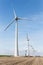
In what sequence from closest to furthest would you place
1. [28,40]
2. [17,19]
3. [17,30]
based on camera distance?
[17,30] < [17,19] < [28,40]

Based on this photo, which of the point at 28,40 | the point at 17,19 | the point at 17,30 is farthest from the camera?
the point at 28,40

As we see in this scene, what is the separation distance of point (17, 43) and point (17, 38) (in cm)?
192

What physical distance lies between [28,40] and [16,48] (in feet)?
142

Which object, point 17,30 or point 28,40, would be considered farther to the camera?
point 28,40

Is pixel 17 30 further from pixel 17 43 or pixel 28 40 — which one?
pixel 28 40

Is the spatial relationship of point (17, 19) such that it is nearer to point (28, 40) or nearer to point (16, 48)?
point (16, 48)

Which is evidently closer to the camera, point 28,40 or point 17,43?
point 17,43

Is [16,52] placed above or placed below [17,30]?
below

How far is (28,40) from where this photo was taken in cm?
11788

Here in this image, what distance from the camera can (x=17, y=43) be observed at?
74.1 metres

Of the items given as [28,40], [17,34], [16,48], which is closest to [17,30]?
[17,34]

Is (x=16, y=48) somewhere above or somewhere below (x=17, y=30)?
below

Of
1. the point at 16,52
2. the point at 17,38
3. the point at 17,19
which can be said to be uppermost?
the point at 17,19

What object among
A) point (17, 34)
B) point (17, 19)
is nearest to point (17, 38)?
point (17, 34)
